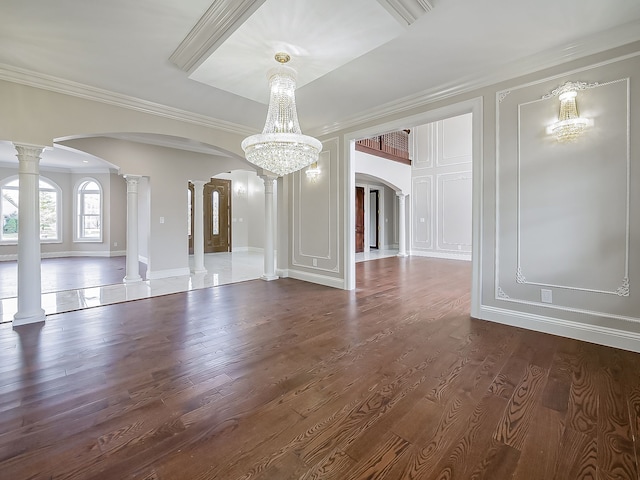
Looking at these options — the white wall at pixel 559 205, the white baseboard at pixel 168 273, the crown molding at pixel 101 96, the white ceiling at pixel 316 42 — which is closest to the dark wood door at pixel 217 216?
the white baseboard at pixel 168 273

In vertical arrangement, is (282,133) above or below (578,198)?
above

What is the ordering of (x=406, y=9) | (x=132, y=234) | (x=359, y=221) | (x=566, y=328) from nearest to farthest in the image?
(x=406, y=9) → (x=566, y=328) → (x=132, y=234) → (x=359, y=221)

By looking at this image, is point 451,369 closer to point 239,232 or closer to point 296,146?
point 296,146

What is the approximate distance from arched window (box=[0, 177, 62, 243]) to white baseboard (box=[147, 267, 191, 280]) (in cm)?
578

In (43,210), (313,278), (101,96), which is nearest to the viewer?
(101,96)

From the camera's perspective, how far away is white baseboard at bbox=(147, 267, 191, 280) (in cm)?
597

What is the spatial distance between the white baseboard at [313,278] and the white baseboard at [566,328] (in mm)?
2291

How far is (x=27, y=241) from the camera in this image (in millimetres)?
3256

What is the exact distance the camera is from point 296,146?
271 centimetres

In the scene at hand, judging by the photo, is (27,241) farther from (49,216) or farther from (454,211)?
(454,211)

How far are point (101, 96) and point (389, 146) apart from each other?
7171 mm

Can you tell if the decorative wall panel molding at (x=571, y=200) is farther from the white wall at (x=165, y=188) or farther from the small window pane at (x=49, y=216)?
the small window pane at (x=49, y=216)

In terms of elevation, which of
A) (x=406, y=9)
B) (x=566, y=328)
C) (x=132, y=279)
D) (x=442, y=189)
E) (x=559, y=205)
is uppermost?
(x=406, y=9)

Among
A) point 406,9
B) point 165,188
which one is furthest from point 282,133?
point 165,188
